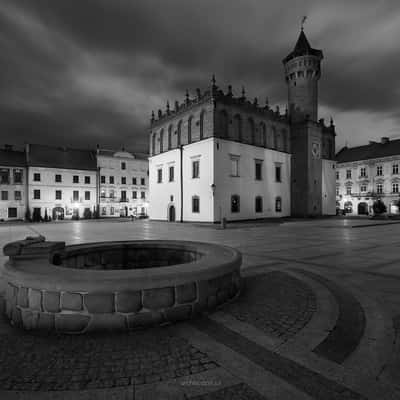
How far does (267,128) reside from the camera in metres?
33.8

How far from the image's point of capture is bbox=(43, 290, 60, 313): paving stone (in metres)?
3.53

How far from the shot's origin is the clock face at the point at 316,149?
36.3 metres

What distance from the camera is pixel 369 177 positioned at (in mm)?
51406

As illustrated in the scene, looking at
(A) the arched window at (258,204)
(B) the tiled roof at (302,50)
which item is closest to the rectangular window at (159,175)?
(A) the arched window at (258,204)

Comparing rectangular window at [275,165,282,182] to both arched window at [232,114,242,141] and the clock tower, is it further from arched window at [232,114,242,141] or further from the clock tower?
arched window at [232,114,242,141]

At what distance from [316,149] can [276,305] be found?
37.3 metres

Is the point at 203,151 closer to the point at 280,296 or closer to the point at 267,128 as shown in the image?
the point at 267,128

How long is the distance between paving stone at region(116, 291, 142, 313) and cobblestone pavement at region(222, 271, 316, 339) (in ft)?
5.14

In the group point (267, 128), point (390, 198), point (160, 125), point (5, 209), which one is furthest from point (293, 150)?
point (5, 209)

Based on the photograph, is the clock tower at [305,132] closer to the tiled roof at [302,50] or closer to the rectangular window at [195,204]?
the tiled roof at [302,50]

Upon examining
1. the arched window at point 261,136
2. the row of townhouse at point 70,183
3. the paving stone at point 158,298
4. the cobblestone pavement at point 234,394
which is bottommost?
the cobblestone pavement at point 234,394

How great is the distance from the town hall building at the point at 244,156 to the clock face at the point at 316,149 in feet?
0.50

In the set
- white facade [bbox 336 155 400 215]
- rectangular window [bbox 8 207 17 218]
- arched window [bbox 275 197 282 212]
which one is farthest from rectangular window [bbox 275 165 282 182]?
rectangular window [bbox 8 207 17 218]

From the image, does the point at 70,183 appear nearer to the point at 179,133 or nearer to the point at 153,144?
the point at 153,144
